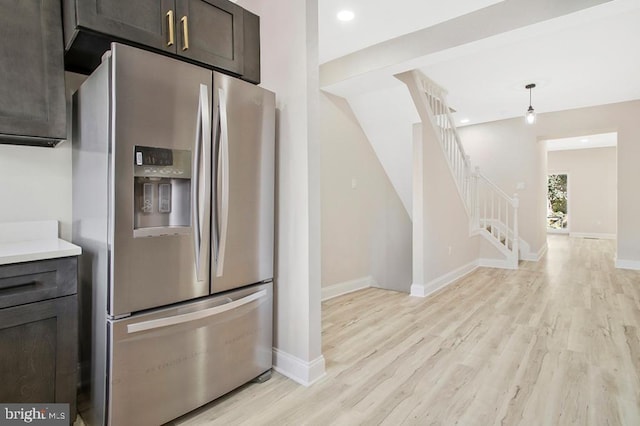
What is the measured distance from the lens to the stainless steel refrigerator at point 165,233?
1446 millimetres

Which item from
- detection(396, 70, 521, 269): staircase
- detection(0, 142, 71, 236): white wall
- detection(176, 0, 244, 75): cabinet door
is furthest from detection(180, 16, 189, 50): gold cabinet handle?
detection(396, 70, 521, 269): staircase

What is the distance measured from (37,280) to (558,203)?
501 inches

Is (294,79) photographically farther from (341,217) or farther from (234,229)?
(341,217)

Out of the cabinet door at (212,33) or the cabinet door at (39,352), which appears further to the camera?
the cabinet door at (212,33)

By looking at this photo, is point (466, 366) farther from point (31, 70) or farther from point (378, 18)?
point (31, 70)

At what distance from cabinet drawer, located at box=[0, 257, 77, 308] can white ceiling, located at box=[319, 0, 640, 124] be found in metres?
→ 2.45

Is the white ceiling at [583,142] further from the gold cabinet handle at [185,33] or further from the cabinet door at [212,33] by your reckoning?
the gold cabinet handle at [185,33]

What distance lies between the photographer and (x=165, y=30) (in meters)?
1.69

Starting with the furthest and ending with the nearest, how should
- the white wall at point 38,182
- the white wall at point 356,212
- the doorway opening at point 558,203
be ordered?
the doorway opening at point 558,203 → the white wall at point 356,212 → the white wall at point 38,182

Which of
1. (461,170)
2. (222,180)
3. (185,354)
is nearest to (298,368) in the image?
(185,354)

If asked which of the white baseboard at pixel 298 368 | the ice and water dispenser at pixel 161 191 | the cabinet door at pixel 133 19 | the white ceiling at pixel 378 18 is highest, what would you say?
the white ceiling at pixel 378 18

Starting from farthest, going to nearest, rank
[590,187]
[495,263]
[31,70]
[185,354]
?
[590,187] → [495,263] → [185,354] → [31,70]

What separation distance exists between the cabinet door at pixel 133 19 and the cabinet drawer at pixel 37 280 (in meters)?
1.03

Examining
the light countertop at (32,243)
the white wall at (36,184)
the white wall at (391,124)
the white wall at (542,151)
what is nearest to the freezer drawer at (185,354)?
the light countertop at (32,243)
